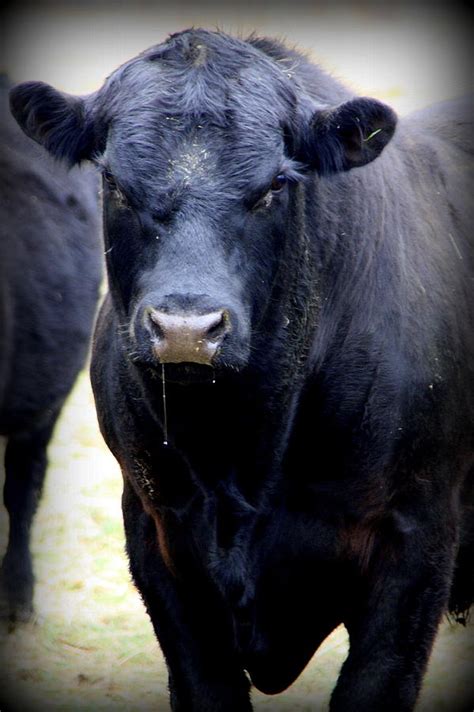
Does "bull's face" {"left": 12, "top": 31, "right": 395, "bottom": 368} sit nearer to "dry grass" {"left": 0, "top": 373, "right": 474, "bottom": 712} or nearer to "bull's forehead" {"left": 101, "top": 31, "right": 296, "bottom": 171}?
"bull's forehead" {"left": 101, "top": 31, "right": 296, "bottom": 171}

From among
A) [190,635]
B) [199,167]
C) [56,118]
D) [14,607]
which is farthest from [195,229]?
[14,607]

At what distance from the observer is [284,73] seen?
4441 mm

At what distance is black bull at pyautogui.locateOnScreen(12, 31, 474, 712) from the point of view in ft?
13.4

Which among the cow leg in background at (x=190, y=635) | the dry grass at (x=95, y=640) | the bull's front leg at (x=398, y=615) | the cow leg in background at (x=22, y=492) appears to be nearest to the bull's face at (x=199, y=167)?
the bull's front leg at (x=398, y=615)

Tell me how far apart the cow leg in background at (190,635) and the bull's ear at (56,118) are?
1.41 m

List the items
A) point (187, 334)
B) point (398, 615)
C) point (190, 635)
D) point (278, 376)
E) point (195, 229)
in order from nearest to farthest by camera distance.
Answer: point (187, 334)
point (195, 229)
point (278, 376)
point (398, 615)
point (190, 635)

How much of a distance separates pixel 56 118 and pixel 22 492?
154 inches

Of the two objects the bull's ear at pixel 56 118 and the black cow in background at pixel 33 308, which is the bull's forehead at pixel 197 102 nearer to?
the bull's ear at pixel 56 118

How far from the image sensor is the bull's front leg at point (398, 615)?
15.2 ft

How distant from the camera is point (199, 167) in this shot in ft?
13.1

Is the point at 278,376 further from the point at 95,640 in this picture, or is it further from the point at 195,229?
the point at 95,640

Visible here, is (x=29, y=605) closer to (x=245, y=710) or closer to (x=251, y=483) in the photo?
(x=245, y=710)

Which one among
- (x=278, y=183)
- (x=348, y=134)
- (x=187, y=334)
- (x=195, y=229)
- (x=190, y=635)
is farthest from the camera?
(x=190, y=635)

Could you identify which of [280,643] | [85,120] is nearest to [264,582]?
[280,643]
